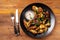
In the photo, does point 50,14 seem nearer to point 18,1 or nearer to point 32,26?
point 32,26

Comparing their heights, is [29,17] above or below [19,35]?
above

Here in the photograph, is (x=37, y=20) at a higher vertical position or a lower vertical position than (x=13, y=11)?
lower

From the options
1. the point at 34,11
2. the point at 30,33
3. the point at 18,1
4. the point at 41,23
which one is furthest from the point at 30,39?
the point at 18,1

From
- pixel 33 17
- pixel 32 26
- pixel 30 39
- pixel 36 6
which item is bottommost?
pixel 30 39
